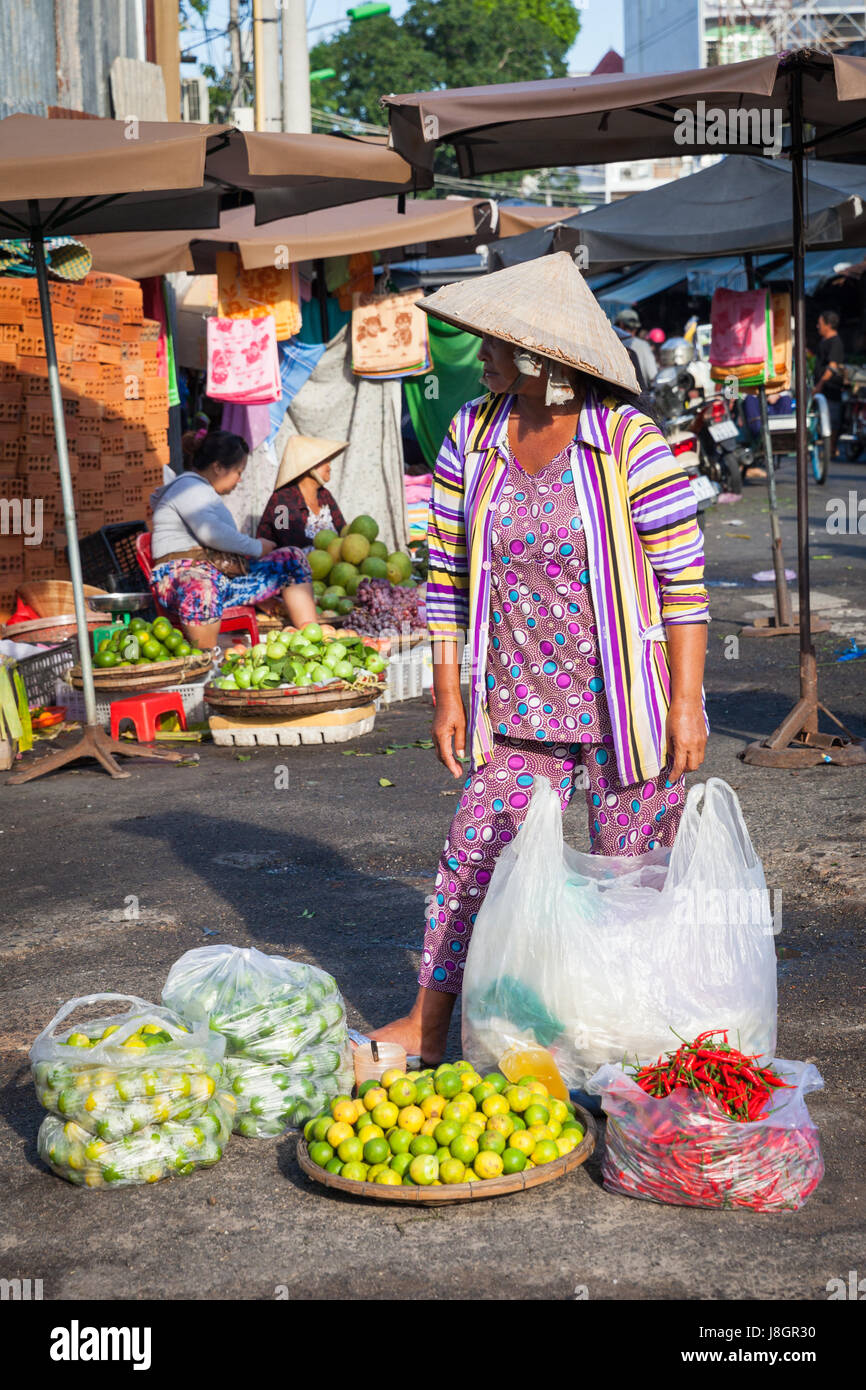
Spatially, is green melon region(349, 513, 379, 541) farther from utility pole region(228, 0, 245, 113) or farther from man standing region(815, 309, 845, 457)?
utility pole region(228, 0, 245, 113)

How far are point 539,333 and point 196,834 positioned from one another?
3.41 metres

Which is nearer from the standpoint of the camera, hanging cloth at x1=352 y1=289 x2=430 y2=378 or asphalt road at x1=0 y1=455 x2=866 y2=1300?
asphalt road at x1=0 y1=455 x2=866 y2=1300

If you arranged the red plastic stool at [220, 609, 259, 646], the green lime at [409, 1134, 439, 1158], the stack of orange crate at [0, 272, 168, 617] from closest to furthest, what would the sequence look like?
1. the green lime at [409, 1134, 439, 1158]
2. the red plastic stool at [220, 609, 259, 646]
3. the stack of orange crate at [0, 272, 168, 617]

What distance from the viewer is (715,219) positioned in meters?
9.64

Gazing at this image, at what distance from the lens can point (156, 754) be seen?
7469 mm

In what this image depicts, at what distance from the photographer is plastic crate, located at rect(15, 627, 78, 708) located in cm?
805

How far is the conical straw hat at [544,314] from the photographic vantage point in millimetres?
3197

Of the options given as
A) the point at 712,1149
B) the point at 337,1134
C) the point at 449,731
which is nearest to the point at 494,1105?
the point at 337,1134

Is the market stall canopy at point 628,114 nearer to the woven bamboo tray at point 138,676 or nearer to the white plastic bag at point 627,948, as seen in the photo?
the woven bamboo tray at point 138,676

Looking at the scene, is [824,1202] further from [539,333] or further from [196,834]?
[196,834]

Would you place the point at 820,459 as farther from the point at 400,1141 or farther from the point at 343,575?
the point at 400,1141

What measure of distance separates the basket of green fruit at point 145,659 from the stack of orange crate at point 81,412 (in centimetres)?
190

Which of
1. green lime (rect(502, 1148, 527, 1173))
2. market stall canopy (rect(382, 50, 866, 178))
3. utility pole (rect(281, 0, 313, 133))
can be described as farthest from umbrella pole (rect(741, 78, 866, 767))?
utility pole (rect(281, 0, 313, 133))

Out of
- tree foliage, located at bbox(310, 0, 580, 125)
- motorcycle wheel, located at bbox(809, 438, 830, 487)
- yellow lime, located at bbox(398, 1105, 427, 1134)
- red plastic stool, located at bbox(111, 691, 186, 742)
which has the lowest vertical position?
yellow lime, located at bbox(398, 1105, 427, 1134)
